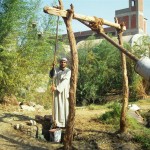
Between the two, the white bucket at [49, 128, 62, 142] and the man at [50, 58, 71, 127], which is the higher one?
the man at [50, 58, 71, 127]

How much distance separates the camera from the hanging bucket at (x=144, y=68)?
3.63 m

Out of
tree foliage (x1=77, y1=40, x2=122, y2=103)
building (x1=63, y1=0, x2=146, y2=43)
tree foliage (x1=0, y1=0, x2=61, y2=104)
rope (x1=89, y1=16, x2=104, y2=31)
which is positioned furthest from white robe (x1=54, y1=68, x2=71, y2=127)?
A: building (x1=63, y1=0, x2=146, y2=43)

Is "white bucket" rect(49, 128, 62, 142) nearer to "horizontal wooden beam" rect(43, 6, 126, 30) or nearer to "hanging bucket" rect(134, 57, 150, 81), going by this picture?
"horizontal wooden beam" rect(43, 6, 126, 30)

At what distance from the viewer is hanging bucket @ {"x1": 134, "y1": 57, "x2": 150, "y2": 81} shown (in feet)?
11.9

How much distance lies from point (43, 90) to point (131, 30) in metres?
30.7

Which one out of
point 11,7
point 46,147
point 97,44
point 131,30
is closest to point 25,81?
point 11,7

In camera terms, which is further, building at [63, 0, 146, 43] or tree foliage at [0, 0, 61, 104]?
building at [63, 0, 146, 43]

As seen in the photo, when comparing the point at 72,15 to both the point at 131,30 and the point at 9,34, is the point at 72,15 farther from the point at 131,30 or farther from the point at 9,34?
the point at 131,30

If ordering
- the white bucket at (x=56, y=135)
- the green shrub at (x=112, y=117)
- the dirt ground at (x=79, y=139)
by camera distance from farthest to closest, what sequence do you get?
the green shrub at (x=112, y=117), the white bucket at (x=56, y=135), the dirt ground at (x=79, y=139)

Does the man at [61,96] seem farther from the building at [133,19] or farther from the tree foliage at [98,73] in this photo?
the building at [133,19]

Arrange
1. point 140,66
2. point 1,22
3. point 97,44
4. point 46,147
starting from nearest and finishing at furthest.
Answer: point 140,66 → point 46,147 → point 1,22 → point 97,44

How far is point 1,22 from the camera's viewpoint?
11.6 meters

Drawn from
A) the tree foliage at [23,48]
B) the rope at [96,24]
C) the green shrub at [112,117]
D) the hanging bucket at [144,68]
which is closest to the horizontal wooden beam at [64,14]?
the rope at [96,24]

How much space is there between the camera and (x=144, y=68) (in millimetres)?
3705
